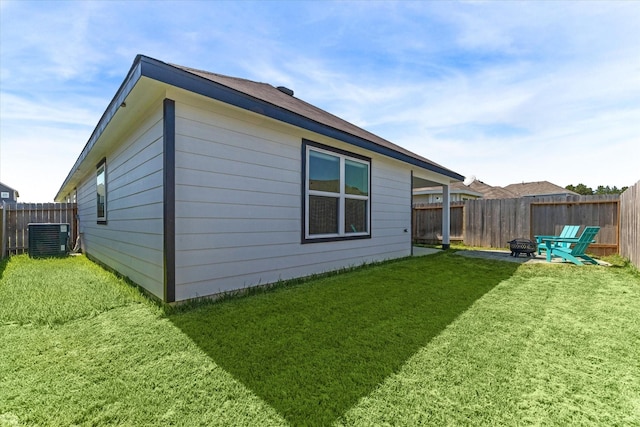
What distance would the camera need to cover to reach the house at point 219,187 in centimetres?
335

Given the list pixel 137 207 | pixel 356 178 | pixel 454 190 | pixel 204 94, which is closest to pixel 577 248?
pixel 356 178

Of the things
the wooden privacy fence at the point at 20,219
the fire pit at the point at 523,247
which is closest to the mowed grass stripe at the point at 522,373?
the fire pit at the point at 523,247

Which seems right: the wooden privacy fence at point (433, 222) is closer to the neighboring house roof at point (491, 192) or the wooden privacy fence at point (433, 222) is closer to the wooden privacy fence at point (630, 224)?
the wooden privacy fence at point (630, 224)

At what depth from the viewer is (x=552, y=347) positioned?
2432 millimetres

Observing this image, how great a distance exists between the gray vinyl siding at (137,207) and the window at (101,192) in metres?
0.28

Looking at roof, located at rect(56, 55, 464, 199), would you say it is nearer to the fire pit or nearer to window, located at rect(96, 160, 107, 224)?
window, located at rect(96, 160, 107, 224)

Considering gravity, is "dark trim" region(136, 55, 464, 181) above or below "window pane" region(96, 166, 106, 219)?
above

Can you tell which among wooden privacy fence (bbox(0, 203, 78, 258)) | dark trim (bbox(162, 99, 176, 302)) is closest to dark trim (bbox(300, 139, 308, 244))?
dark trim (bbox(162, 99, 176, 302))

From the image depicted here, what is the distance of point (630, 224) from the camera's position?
21.6 ft

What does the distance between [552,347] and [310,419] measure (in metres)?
2.23

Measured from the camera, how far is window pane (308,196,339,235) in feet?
16.8

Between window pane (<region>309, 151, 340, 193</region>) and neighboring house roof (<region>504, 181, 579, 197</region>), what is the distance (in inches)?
879

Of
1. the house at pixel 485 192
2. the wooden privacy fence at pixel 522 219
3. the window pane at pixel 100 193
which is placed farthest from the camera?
the house at pixel 485 192

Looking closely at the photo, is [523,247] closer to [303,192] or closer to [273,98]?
[303,192]
